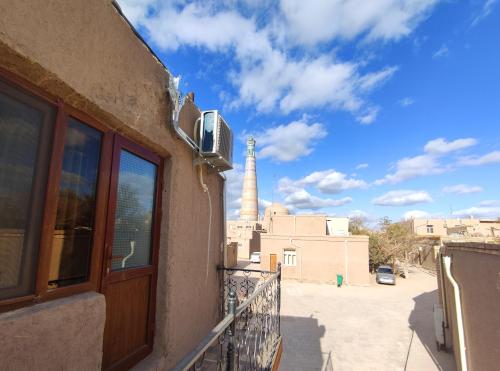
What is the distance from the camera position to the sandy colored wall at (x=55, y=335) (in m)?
1.20

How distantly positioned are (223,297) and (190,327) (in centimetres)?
114

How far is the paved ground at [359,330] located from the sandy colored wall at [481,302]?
340cm

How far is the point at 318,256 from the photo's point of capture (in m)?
20.2

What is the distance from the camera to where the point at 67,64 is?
149cm

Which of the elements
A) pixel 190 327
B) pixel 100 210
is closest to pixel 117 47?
pixel 100 210

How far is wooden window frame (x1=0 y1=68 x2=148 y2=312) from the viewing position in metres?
1.39

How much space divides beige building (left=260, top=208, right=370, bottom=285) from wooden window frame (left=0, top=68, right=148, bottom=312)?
64.1 ft

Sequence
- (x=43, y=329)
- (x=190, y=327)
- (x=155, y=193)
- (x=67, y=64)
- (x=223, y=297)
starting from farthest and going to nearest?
(x=223, y=297) < (x=190, y=327) < (x=155, y=193) < (x=67, y=64) < (x=43, y=329)

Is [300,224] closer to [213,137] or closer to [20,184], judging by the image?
[213,137]

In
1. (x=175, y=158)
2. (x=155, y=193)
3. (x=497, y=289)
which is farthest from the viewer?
(x=497, y=289)

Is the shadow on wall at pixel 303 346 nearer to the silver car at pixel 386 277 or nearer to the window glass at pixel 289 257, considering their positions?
the window glass at pixel 289 257

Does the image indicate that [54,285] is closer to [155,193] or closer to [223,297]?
[155,193]

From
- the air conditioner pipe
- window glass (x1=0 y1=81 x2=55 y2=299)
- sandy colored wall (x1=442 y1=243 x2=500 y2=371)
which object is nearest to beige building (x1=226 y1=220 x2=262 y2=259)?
sandy colored wall (x1=442 y1=243 x2=500 y2=371)

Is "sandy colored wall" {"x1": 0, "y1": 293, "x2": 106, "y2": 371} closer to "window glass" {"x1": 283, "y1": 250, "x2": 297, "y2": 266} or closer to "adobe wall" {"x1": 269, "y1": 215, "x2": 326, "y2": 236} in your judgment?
"window glass" {"x1": 283, "y1": 250, "x2": 297, "y2": 266}
